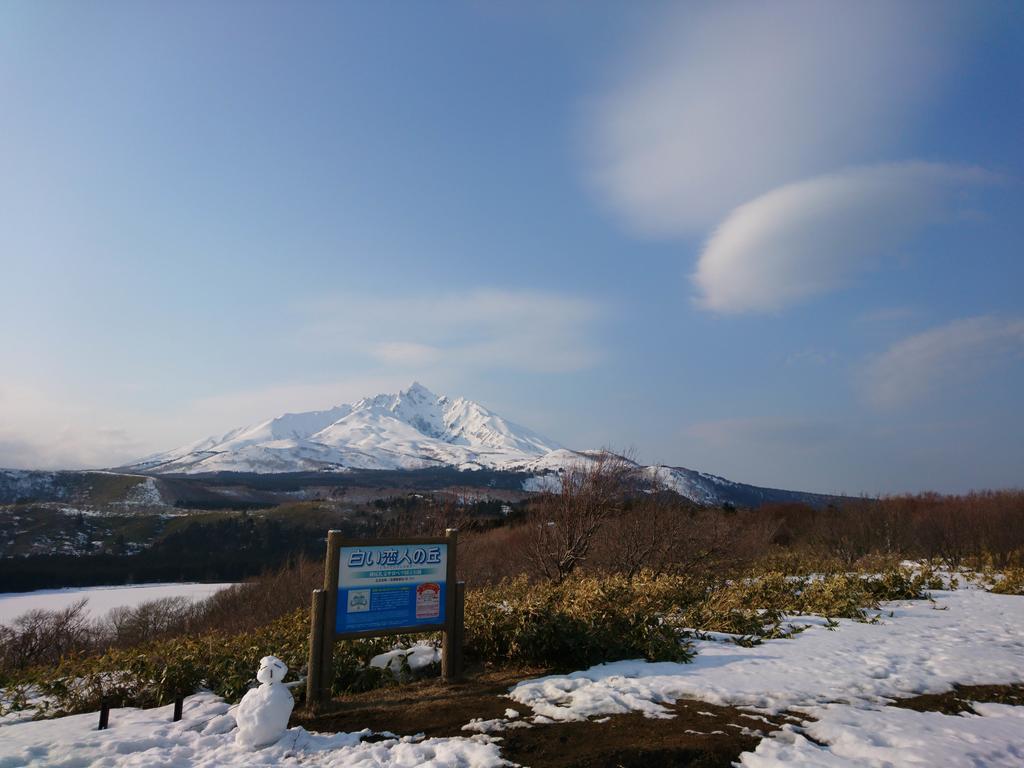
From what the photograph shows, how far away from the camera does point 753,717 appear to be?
554 centimetres

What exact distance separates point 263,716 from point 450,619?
249 centimetres

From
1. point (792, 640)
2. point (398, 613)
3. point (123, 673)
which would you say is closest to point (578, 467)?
point (792, 640)

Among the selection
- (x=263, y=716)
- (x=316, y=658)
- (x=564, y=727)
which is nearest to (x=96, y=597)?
(x=316, y=658)

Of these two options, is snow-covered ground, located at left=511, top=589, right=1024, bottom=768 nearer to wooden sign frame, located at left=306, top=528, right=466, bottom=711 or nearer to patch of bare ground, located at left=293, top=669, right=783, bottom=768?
patch of bare ground, located at left=293, top=669, right=783, bottom=768

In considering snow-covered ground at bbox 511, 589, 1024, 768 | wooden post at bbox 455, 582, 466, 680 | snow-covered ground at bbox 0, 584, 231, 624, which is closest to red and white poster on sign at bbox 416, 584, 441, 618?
wooden post at bbox 455, 582, 466, 680

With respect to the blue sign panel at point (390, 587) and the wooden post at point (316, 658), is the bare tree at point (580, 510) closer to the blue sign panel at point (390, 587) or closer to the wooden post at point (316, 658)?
the blue sign panel at point (390, 587)

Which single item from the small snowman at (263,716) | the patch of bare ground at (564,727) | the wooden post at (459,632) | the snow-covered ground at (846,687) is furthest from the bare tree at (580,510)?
the small snowman at (263,716)

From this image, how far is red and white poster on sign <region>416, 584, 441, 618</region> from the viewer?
290 inches

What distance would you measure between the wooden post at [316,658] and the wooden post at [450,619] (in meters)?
1.42

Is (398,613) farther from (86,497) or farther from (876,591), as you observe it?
(86,497)

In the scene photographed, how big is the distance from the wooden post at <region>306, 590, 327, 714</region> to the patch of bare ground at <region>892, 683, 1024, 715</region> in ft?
18.9

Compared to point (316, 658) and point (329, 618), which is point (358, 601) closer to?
point (329, 618)

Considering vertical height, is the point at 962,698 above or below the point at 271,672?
below

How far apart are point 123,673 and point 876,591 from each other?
12484 mm
